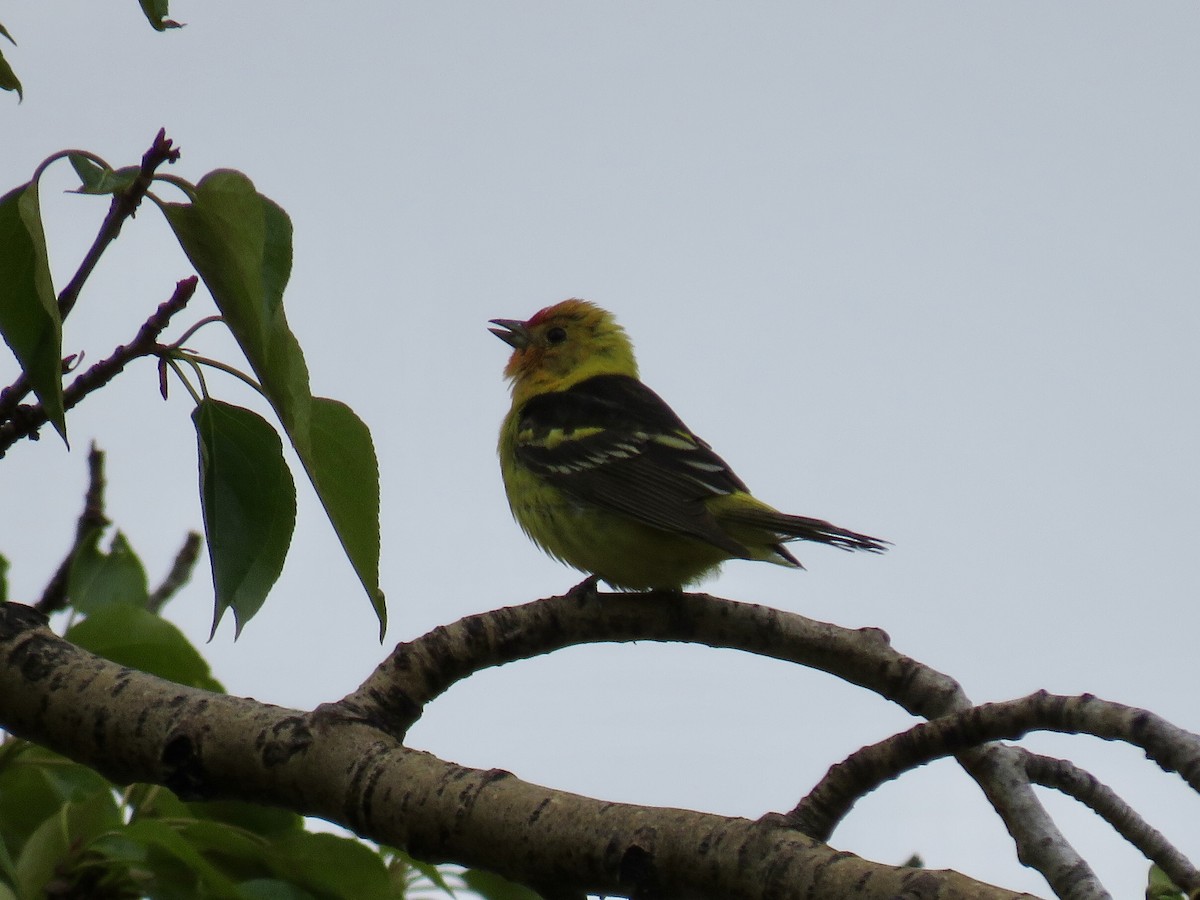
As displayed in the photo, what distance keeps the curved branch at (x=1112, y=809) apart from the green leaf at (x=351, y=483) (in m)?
1.21

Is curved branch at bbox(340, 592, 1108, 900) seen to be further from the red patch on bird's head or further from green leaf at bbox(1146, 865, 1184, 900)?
the red patch on bird's head

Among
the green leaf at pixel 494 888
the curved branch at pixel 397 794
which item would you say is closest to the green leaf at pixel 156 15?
the curved branch at pixel 397 794

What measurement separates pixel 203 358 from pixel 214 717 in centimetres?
64

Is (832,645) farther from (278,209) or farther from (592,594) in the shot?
(278,209)

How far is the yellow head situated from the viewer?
7254 millimetres

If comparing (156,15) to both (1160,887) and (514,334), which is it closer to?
(1160,887)

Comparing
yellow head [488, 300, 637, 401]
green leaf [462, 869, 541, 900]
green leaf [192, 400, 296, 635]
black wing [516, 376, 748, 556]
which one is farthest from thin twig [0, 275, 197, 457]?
yellow head [488, 300, 637, 401]

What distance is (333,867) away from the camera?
2.59m

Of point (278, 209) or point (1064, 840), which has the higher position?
point (278, 209)

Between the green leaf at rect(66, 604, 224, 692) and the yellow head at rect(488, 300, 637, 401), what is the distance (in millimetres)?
4328

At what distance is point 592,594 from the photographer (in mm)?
3348

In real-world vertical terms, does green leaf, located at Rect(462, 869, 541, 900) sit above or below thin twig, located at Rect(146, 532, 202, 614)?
below

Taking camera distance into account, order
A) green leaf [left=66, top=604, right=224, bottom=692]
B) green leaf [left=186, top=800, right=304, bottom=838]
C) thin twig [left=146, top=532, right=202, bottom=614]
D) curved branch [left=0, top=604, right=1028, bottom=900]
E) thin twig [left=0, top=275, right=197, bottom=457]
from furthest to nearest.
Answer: thin twig [left=146, top=532, right=202, bottom=614] < green leaf [left=66, top=604, right=224, bottom=692] < green leaf [left=186, top=800, right=304, bottom=838] < thin twig [left=0, top=275, right=197, bottom=457] < curved branch [left=0, top=604, right=1028, bottom=900]

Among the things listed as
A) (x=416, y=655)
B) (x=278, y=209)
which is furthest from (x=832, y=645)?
(x=278, y=209)
